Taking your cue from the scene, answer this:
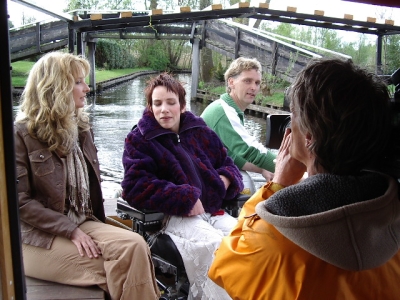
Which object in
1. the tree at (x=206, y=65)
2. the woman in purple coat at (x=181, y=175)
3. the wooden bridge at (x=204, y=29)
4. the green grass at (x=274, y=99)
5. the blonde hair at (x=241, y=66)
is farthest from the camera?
the tree at (x=206, y=65)

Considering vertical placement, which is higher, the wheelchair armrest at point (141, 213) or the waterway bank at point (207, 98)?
the wheelchair armrest at point (141, 213)

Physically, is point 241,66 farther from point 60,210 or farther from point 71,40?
point 60,210

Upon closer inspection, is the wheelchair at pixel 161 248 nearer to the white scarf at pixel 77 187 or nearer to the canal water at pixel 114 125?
the white scarf at pixel 77 187

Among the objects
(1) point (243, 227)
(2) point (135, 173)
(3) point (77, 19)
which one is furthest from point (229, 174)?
(3) point (77, 19)

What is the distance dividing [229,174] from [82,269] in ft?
3.22

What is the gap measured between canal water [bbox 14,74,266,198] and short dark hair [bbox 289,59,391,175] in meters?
2.52

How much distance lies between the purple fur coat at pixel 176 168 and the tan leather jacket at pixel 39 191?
0.39 m

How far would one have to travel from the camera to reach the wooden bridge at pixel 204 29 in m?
3.92

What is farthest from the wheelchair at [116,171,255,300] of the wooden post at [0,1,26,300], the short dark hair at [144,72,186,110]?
the wooden post at [0,1,26,300]

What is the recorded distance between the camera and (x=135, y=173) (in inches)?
91.8

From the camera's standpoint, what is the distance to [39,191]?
6.70ft

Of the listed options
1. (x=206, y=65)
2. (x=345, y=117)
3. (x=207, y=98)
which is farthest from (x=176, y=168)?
(x=206, y=65)

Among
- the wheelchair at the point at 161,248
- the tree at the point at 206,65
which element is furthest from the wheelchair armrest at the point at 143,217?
the tree at the point at 206,65

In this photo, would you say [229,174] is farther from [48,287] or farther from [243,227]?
[243,227]
